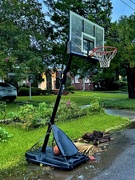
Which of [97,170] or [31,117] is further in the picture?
[31,117]

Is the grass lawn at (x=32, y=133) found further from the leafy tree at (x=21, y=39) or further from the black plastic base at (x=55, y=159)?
the leafy tree at (x=21, y=39)

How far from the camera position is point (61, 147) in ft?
15.8

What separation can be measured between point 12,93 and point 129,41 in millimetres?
7534

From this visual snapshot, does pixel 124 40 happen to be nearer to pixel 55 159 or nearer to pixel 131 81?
pixel 131 81

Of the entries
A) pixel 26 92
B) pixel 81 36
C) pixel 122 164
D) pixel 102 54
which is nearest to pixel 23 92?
pixel 26 92

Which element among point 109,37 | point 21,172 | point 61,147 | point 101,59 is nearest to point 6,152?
point 21,172

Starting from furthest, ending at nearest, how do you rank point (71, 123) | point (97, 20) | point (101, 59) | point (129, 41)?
1. point (97, 20)
2. point (129, 41)
3. point (71, 123)
4. point (101, 59)

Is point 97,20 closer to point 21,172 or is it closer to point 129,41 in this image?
point 129,41

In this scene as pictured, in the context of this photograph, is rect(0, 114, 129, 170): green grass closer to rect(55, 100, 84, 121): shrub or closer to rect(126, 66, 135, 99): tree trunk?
rect(55, 100, 84, 121): shrub

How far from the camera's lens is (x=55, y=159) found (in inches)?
190

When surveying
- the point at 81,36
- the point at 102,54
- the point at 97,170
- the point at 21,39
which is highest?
the point at 21,39

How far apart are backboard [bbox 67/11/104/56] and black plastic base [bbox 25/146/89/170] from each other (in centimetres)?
206

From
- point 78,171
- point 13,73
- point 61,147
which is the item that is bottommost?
point 78,171

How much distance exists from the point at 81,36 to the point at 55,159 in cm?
286
